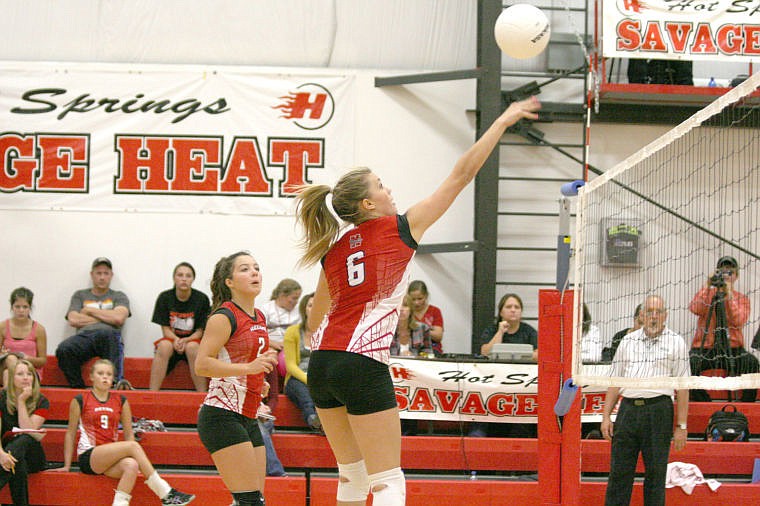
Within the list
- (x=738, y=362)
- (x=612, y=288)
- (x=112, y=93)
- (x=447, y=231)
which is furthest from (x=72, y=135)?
(x=738, y=362)

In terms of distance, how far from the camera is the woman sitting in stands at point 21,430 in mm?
8008

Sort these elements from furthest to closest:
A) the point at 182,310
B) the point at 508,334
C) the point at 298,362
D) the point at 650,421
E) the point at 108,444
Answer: the point at 182,310, the point at 508,334, the point at 298,362, the point at 108,444, the point at 650,421

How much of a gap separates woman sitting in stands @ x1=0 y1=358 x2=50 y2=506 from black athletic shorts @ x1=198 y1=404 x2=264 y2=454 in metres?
3.65

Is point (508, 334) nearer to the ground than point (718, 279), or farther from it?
nearer to the ground

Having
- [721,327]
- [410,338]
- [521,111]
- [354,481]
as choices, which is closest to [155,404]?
[410,338]

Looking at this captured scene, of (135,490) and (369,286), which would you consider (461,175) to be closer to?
(369,286)

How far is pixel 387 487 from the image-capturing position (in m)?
4.00

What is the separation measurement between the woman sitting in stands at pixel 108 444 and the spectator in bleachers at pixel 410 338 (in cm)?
281

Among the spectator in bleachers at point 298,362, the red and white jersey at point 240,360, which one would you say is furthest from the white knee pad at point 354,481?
the spectator in bleachers at point 298,362

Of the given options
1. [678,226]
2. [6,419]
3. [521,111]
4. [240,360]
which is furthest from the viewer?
[678,226]

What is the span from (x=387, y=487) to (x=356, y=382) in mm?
476

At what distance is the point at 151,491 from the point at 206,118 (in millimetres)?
5181

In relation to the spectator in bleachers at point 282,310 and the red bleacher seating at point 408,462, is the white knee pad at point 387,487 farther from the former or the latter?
the spectator in bleachers at point 282,310

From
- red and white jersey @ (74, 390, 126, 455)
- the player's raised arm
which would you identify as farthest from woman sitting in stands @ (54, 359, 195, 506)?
the player's raised arm
